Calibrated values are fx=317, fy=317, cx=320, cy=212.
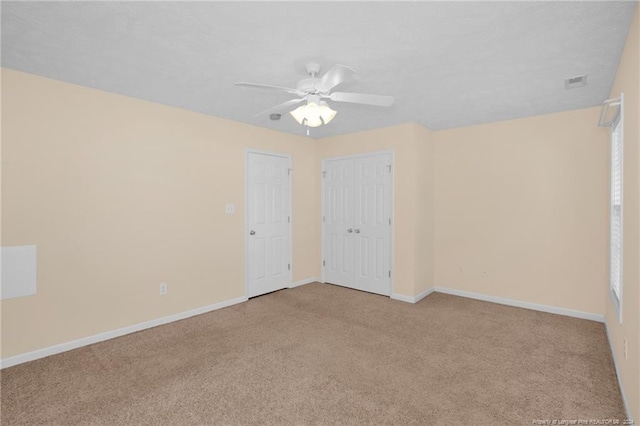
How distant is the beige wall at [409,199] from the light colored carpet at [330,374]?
0.78m

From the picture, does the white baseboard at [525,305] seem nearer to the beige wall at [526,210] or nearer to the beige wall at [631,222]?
the beige wall at [526,210]

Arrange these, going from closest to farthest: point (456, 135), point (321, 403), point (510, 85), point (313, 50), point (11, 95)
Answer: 1. point (321, 403)
2. point (313, 50)
3. point (11, 95)
4. point (510, 85)
5. point (456, 135)

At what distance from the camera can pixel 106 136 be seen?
3.17m

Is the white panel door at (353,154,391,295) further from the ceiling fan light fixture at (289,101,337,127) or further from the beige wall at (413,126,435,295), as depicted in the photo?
the ceiling fan light fixture at (289,101,337,127)

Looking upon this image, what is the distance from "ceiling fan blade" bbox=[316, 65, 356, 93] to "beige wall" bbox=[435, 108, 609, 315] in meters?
2.93

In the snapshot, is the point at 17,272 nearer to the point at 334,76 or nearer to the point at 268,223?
the point at 268,223

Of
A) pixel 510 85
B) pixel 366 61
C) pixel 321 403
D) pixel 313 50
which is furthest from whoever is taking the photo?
pixel 510 85

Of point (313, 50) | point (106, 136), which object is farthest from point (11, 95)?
point (313, 50)

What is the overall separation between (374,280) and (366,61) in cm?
319

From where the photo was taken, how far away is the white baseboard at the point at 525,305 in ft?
12.0

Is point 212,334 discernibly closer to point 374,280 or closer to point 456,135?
point 374,280

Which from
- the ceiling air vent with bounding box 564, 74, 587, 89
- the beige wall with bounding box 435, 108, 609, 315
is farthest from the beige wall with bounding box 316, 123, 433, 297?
the ceiling air vent with bounding box 564, 74, 587, 89

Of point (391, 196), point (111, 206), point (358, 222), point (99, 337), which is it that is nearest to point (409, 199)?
point (391, 196)

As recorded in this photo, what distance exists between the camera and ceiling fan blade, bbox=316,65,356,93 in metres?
2.05
